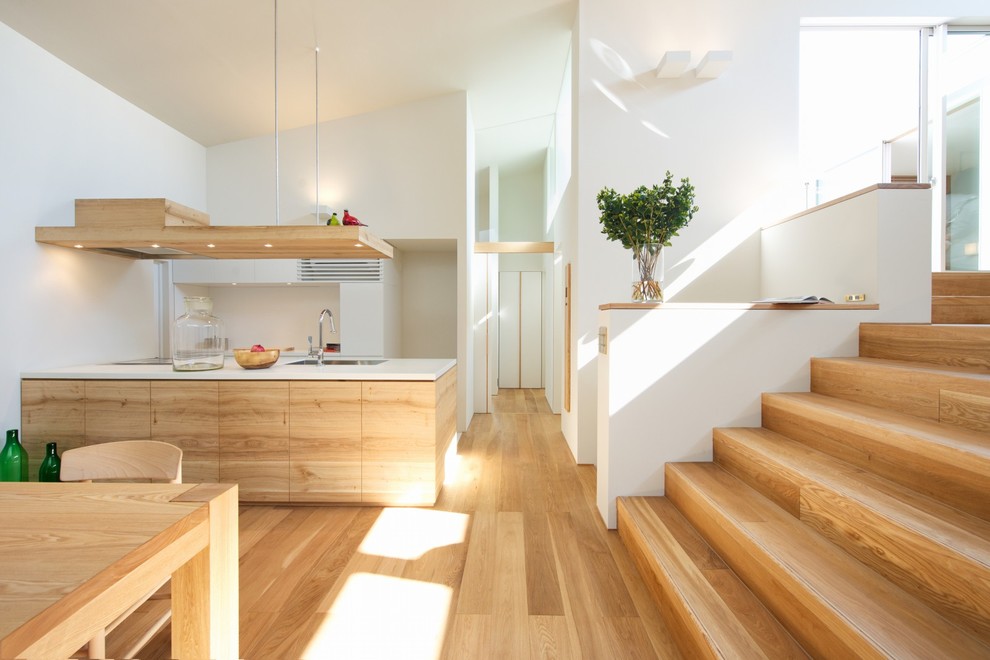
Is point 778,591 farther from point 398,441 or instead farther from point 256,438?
point 256,438

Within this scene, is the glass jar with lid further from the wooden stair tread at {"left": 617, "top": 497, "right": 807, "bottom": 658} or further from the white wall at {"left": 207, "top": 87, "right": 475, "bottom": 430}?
the wooden stair tread at {"left": 617, "top": 497, "right": 807, "bottom": 658}

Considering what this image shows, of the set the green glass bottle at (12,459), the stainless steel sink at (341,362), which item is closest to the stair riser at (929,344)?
the stainless steel sink at (341,362)

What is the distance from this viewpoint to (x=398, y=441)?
3074mm

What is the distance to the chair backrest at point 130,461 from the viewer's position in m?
1.70

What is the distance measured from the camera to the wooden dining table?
70 cm

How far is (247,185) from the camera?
16.8 feet

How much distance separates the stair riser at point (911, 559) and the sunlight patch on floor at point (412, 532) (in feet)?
5.69

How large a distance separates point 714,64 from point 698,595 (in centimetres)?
376

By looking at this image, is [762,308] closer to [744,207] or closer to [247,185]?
[744,207]

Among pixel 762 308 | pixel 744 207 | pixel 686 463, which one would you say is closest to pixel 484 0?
pixel 744 207

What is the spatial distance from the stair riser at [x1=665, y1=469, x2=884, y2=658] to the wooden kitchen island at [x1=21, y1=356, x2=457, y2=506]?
64.5 inches

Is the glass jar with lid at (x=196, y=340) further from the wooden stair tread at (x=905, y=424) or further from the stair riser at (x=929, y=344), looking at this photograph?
the stair riser at (x=929, y=344)

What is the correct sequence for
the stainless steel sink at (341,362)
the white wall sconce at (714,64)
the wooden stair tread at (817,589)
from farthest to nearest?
the white wall sconce at (714,64), the stainless steel sink at (341,362), the wooden stair tread at (817,589)

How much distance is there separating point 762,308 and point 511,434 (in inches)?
126
